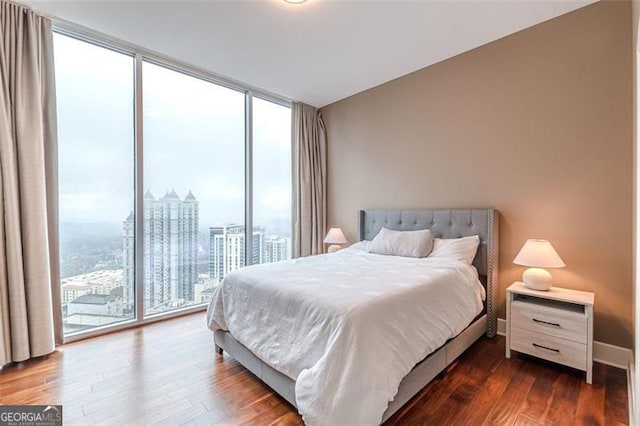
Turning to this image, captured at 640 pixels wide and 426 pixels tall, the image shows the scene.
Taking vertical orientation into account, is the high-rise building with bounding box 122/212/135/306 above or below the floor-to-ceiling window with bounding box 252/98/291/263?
below

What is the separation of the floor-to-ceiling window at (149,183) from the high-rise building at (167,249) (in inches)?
0.4

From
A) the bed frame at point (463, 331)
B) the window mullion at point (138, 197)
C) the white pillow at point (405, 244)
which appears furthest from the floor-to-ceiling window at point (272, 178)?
the white pillow at point (405, 244)

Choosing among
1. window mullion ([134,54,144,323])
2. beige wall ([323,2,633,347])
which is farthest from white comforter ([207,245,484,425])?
window mullion ([134,54,144,323])

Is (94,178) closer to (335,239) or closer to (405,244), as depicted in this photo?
(335,239)

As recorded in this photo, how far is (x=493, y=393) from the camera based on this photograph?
6.14 ft

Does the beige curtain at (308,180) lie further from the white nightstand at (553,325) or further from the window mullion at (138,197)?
the white nightstand at (553,325)

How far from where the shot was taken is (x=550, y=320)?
7.04 ft

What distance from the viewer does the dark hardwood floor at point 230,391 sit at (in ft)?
5.43

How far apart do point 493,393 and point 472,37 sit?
9.80ft

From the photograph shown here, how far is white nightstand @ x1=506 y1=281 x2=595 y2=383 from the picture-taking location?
200 cm

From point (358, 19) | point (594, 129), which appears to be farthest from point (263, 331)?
point (594, 129)

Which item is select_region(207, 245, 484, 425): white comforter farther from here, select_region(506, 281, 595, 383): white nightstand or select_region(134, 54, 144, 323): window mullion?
select_region(134, 54, 144, 323): window mullion

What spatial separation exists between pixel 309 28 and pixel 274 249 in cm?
282

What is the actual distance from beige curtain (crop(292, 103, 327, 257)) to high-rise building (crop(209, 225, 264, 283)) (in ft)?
2.19
